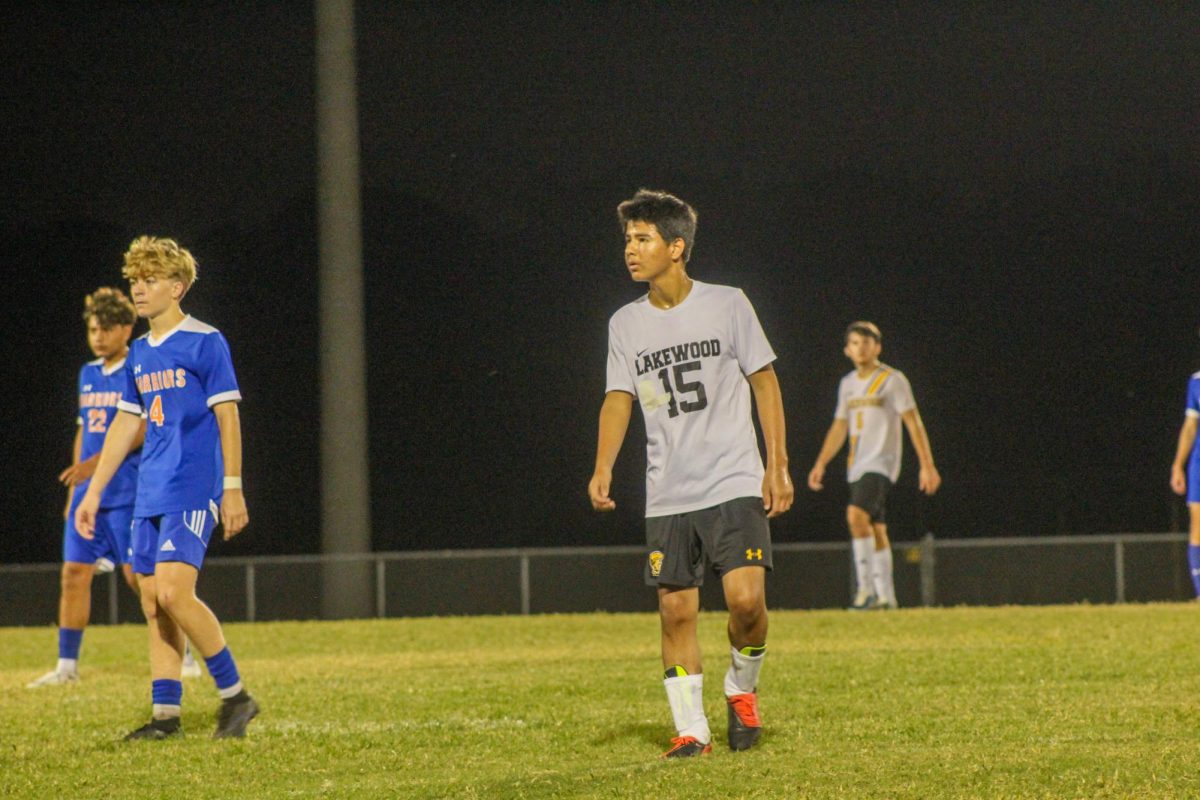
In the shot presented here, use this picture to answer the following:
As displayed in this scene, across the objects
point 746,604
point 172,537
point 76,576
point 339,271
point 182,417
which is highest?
point 339,271

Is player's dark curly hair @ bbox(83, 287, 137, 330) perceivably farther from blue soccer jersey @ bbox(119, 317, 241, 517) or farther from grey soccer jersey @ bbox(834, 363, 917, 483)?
grey soccer jersey @ bbox(834, 363, 917, 483)

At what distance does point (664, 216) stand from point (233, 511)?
1947mm

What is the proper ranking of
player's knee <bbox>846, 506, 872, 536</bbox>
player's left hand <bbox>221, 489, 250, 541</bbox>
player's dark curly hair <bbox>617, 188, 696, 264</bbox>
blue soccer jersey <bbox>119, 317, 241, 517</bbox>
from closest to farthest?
player's dark curly hair <bbox>617, 188, 696, 264</bbox> → player's left hand <bbox>221, 489, 250, 541</bbox> → blue soccer jersey <bbox>119, 317, 241, 517</bbox> → player's knee <bbox>846, 506, 872, 536</bbox>

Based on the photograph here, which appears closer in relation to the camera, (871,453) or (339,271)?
(871,453)

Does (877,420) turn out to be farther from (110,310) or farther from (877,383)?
(110,310)

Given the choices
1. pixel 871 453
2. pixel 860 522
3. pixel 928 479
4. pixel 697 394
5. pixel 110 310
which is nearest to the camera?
pixel 697 394

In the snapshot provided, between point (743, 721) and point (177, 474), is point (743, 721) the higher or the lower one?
the lower one

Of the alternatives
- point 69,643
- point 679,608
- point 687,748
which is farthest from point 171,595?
point 69,643

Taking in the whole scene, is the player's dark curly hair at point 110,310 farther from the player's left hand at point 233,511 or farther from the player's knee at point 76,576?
the player's left hand at point 233,511

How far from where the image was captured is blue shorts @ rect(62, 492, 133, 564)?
8.80 m

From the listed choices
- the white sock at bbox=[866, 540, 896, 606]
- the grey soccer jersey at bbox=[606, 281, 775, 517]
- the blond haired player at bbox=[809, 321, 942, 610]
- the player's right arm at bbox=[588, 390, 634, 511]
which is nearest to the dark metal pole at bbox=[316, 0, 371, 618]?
the blond haired player at bbox=[809, 321, 942, 610]

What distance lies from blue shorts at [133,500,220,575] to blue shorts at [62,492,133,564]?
2586mm

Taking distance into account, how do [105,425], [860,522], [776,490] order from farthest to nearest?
[860,522] < [105,425] < [776,490]

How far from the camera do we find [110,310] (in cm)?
845
